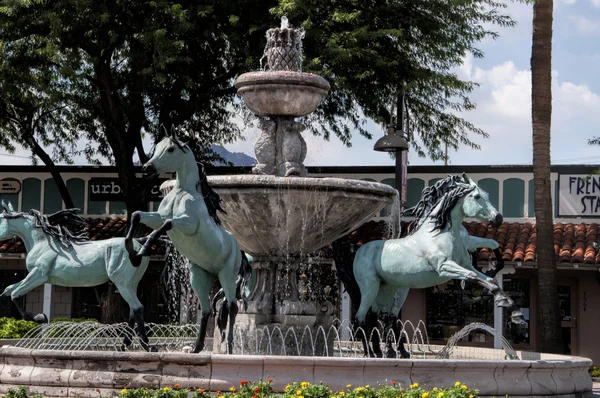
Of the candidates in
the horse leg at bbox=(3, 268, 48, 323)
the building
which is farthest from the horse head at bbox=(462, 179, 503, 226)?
the building

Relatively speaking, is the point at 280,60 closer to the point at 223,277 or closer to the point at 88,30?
the point at 223,277

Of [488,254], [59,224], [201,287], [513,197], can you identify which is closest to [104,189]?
[513,197]

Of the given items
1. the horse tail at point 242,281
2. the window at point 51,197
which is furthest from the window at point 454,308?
the horse tail at point 242,281

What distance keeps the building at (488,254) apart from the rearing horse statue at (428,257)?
35.6 feet

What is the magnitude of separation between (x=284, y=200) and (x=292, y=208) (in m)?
0.15

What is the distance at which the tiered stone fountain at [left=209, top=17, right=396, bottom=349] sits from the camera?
1227cm

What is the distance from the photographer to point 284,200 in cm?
1230

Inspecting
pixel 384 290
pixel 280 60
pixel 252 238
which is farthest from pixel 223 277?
pixel 280 60

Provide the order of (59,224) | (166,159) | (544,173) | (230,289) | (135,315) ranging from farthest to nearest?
(544,173), (59,224), (135,315), (230,289), (166,159)

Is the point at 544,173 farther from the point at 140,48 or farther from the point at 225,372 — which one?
the point at 225,372

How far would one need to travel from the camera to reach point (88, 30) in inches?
954

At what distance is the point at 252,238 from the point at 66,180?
17.5 meters

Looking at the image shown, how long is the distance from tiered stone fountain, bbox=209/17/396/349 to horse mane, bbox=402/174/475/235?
48 cm

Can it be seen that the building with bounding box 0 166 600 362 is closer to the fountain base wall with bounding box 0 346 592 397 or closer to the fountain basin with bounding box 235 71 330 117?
the fountain basin with bounding box 235 71 330 117
